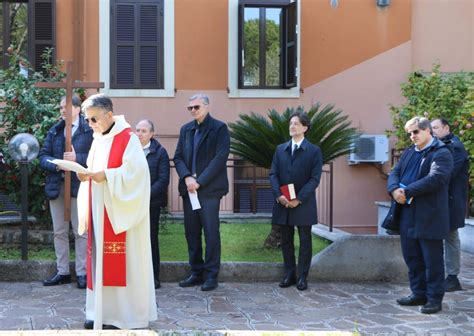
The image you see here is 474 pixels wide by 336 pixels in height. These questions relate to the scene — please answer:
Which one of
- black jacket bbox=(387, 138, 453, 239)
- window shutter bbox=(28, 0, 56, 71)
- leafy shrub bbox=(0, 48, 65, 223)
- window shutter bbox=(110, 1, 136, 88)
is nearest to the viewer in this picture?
black jacket bbox=(387, 138, 453, 239)

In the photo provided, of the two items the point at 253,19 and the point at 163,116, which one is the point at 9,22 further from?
the point at 253,19

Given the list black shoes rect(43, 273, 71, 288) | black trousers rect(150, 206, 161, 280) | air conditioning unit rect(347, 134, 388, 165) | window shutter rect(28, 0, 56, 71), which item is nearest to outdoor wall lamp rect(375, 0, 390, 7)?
air conditioning unit rect(347, 134, 388, 165)

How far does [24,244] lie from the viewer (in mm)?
7910

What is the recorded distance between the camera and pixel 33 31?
12.8 meters

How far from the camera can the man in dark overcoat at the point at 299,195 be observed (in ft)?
24.9

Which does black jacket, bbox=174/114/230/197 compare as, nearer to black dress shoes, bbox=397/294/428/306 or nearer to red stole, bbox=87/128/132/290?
red stole, bbox=87/128/132/290

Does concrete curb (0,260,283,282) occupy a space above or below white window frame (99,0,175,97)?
below

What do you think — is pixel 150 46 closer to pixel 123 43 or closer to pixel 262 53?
pixel 123 43

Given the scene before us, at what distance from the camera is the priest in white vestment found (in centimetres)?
569

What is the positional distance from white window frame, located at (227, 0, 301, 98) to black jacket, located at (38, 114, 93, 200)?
5976mm

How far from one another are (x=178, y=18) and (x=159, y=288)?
681 centimetres

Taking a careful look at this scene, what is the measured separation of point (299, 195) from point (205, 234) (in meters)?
1.10

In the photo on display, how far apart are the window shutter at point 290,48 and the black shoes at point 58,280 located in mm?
6662

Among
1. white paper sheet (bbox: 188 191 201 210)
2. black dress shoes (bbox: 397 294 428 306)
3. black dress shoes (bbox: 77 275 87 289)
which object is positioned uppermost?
white paper sheet (bbox: 188 191 201 210)
